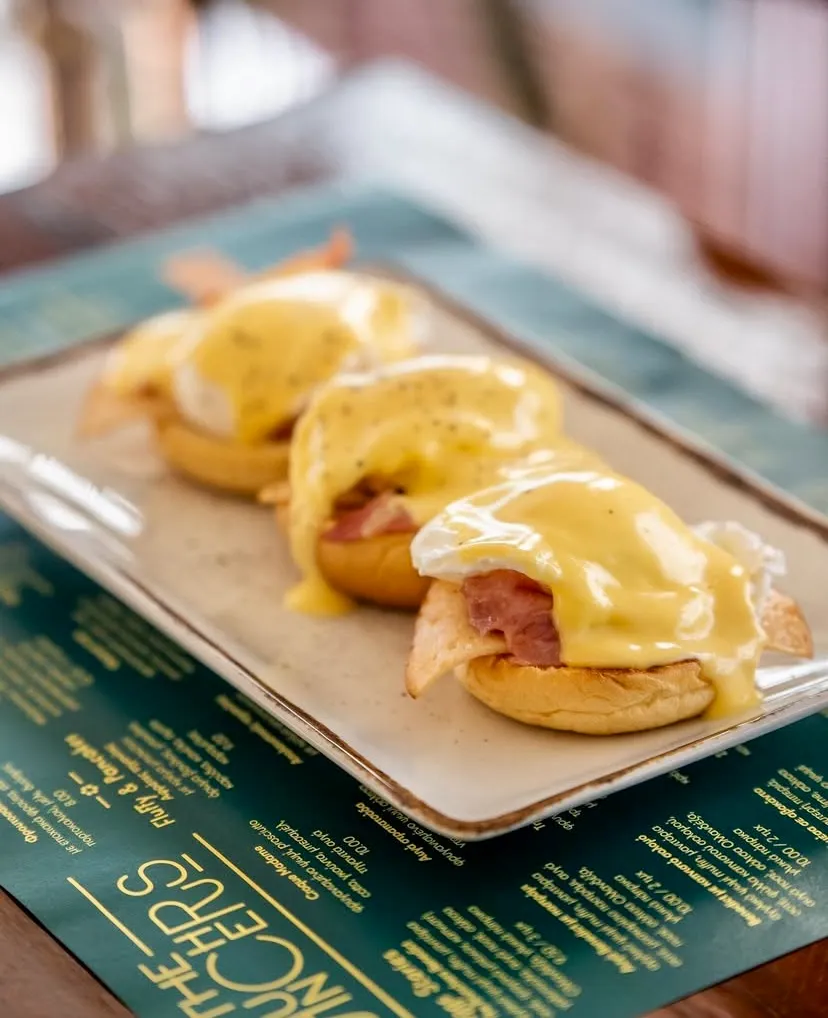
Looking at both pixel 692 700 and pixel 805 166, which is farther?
pixel 805 166

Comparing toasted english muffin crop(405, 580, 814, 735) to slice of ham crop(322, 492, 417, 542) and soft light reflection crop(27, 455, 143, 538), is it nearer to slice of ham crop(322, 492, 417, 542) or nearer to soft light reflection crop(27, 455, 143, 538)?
slice of ham crop(322, 492, 417, 542)

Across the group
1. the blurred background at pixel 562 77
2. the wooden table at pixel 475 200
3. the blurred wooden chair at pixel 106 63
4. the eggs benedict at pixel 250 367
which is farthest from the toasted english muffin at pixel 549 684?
the blurred wooden chair at pixel 106 63

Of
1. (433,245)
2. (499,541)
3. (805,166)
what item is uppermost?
(499,541)

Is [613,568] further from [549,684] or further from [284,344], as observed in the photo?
[284,344]

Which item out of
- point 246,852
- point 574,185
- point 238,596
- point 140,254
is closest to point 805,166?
point 574,185

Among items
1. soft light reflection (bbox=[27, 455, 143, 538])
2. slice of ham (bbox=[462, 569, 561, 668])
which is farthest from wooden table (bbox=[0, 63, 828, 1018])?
slice of ham (bbox=[462, 569, 561, 668])

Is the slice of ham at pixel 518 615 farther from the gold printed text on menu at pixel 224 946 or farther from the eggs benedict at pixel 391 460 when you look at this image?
the gold printed text on menu at pixel 224 946

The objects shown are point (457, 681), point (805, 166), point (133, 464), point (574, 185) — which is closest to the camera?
point (457, 681)

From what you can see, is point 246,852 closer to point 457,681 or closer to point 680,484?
point 457,681
